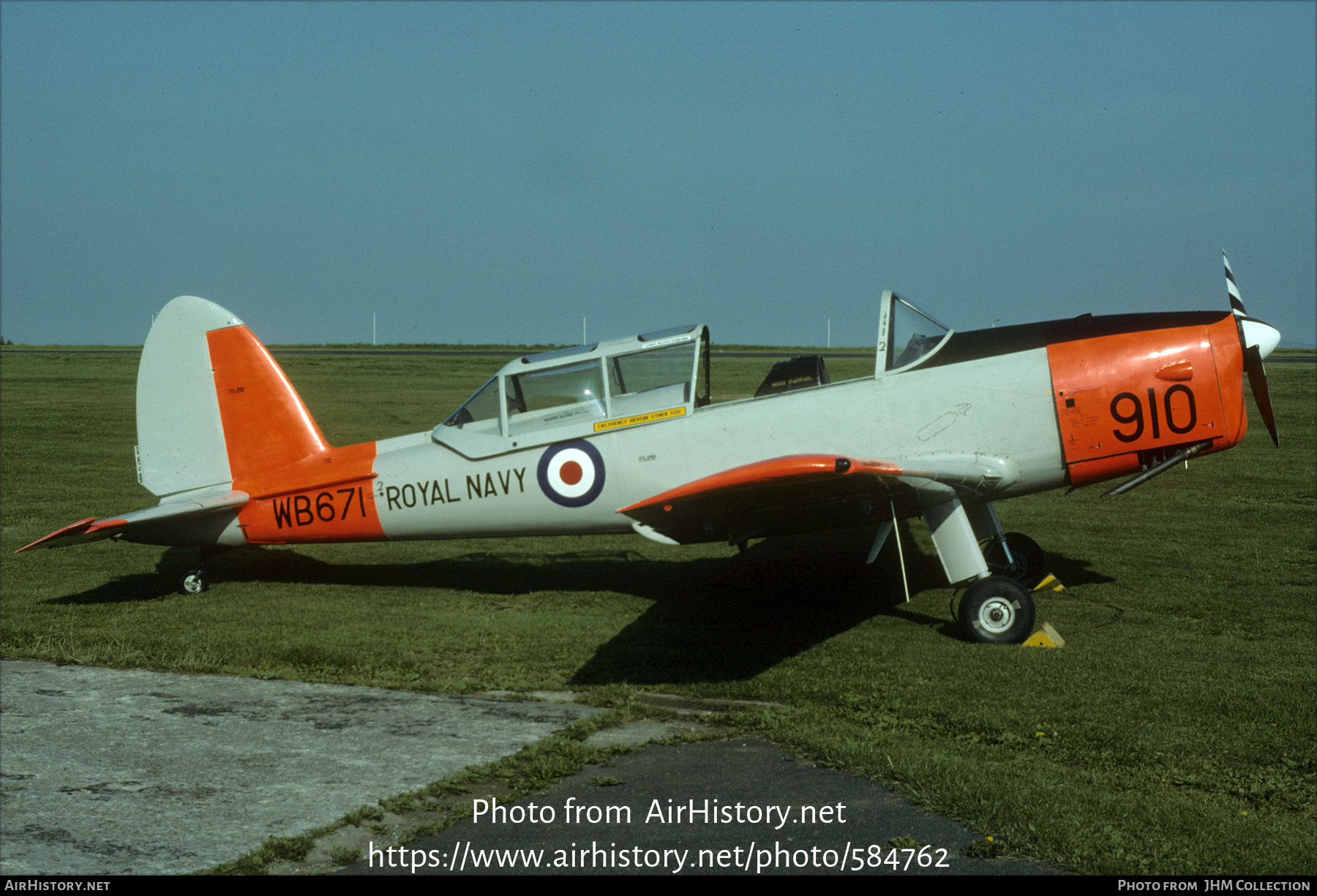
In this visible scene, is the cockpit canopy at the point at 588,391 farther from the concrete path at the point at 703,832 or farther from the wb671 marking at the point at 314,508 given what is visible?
the concrete path at the point at 703,832

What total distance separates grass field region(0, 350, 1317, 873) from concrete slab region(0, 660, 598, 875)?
45 cm

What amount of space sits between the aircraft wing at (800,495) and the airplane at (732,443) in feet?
0.08

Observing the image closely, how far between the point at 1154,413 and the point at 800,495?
9.38ft

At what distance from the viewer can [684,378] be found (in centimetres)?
780

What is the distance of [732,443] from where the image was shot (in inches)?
295

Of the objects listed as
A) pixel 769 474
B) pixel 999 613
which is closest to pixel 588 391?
pixel 769 474

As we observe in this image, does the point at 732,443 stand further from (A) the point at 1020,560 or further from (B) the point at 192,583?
(B) the point at 192,583

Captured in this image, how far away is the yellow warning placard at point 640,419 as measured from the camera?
773cm

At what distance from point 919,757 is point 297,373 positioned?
31760 mm

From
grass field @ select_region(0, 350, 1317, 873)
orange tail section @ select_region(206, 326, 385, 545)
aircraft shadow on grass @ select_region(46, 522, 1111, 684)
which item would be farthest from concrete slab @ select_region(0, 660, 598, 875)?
orange tail section @ select_region(206, 326, 385, 545)

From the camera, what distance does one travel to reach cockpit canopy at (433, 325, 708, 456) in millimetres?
7832

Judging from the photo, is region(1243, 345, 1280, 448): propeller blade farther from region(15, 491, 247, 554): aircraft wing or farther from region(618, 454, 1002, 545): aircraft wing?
region(15, 491, 247, 554): aircraft wing

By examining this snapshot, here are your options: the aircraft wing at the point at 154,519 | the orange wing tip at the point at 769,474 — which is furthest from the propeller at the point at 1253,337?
the aircraft wing at the point at 154,519
